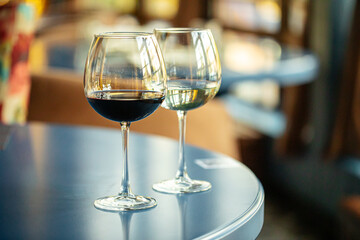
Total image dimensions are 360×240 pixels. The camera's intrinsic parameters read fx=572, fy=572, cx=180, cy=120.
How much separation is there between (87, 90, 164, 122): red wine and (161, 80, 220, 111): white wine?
0.26 ft

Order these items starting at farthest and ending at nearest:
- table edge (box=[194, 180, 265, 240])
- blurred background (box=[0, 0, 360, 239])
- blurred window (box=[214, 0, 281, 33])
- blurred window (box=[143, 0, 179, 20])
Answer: blurred window (box=[143, 0, 179, 20]) → blurred window (box=[214, 0, 281, 33]) → blurred background (box=[0, 0, 360, 239]) → table edge (box=[194, 180, 265, 240])

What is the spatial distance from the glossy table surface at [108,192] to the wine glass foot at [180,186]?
14mm

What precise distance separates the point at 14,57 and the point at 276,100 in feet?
9.09

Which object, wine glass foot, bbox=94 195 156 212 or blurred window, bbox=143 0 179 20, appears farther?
blurred window, bbox=143 0 179 20

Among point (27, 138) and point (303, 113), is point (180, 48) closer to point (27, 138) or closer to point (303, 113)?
point (27, 138)

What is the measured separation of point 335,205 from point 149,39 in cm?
259

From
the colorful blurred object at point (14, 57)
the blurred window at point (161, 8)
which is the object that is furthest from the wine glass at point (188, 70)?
the blurred window at point (161, 8)

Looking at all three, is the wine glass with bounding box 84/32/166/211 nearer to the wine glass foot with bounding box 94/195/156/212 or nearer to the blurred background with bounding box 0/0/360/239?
the wine glass foot with bounding box 94/195/156/212

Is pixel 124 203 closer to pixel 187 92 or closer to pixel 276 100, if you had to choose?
pixel 187 92

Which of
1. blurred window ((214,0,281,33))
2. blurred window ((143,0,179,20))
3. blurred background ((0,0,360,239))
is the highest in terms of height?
blurred window ((143,0,179,20))

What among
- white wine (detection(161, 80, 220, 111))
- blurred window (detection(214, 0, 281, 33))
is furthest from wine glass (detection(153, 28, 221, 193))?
blurred window (detection(214, 0, 281, 33))

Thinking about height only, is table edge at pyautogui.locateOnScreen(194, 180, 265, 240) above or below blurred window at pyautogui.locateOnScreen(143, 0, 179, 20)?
below

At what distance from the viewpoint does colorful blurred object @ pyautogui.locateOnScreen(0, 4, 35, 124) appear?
1.44m

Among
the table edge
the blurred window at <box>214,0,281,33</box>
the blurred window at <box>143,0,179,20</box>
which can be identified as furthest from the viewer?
→ the blurred window at <box>143,0,179,20</box>
